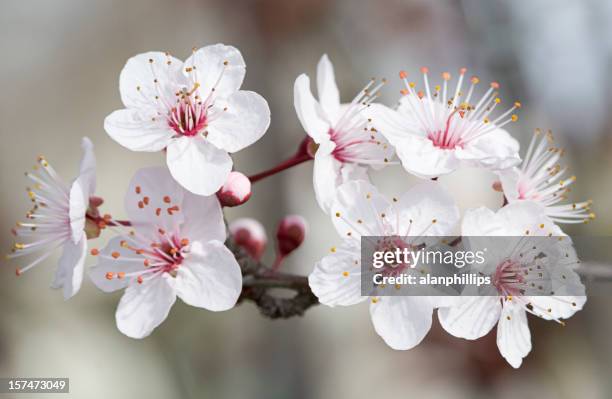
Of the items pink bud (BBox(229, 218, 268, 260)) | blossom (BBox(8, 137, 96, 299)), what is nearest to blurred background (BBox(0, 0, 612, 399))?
pink bud (BBox(229, 218, 268, 260))

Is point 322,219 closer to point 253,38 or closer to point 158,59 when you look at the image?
point 253,38

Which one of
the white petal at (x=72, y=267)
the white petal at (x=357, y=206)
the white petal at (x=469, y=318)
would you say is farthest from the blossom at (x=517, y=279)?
the white petal at (x=72, y=267)

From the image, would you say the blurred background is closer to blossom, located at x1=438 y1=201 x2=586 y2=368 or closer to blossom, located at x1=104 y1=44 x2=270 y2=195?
blossom, located at x1=438 y1=201 x2=586 y2=368

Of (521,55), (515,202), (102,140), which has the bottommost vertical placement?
(515,202)

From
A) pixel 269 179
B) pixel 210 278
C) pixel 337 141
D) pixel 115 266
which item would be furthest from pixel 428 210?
pixel 269 179

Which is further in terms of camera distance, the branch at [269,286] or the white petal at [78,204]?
the branch at [269,286]

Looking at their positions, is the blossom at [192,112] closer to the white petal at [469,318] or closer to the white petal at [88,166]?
the white petal at [88,166]

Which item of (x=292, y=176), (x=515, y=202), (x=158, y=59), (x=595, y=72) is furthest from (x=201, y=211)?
(x=595, y=72)
